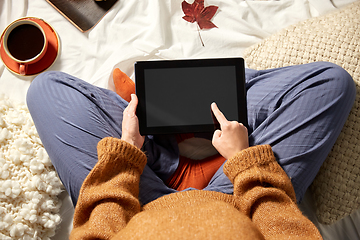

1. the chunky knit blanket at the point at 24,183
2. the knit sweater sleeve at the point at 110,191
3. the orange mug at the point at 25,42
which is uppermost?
the orange mug at the point at 25,42

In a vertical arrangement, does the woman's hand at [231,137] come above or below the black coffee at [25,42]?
below

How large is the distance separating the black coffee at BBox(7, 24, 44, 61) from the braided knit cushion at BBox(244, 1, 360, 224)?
76 centimetres

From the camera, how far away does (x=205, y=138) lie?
83 centimetres

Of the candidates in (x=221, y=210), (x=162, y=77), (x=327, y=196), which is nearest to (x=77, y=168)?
(x=162, y=77)

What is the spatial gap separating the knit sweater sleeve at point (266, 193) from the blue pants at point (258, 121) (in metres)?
0.09

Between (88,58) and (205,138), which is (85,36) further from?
(205,138)

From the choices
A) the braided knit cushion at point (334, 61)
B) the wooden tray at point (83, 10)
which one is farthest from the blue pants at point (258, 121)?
the wooden tray at point (83, 10)

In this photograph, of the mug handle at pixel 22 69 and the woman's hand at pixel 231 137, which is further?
the mug handle at pixel 22 69

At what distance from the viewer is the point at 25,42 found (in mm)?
851

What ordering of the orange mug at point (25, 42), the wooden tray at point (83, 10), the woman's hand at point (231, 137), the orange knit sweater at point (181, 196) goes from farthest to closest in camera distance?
1. the wooden tray at point (83, 10)
2. the orange mug at point (25, 42)
3. the woman's hand at point (231, 137)
4. the orange knit sweater at point (181, 196)

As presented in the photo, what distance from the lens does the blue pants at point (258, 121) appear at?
683 mm

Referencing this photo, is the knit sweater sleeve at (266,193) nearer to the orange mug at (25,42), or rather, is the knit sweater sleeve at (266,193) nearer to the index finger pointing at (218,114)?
the index finger pointing at (218,114)

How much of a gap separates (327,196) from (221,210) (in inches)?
23.2

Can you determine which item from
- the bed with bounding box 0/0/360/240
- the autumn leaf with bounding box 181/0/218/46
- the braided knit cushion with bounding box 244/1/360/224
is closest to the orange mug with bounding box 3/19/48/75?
the bed with bounding box 0/0/360/240
